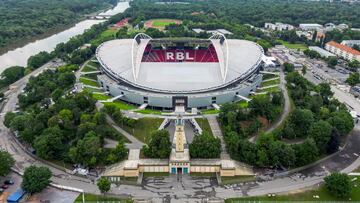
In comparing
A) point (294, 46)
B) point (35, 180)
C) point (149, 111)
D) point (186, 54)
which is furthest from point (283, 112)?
point (294, 46)

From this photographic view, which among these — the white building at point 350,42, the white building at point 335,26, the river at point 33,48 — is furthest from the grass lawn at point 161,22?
the white building at point 350,42

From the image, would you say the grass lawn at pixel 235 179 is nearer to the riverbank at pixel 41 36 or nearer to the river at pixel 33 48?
the river at pixel 33 48

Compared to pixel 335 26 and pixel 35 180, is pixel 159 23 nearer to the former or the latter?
pixel 335 26

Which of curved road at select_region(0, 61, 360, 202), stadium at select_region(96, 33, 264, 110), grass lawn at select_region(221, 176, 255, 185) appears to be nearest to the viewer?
curved road at select_region(0, 61, 360, 202)

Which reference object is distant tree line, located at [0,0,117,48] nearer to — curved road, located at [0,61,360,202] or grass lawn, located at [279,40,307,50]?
curved road, located at [0,61,360,202]

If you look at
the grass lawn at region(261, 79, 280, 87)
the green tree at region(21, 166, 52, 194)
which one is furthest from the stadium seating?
the green tree at region(21, 166, 52, 194)
